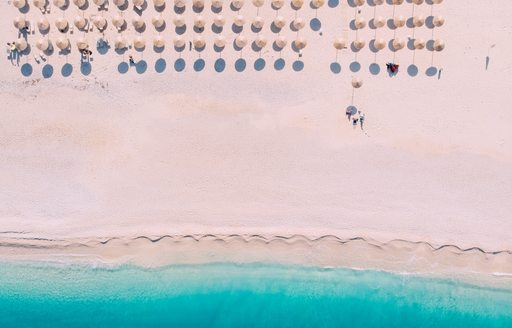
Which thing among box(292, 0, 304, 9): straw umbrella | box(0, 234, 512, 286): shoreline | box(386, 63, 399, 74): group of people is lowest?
box(0, 234, 512, 286): shoreline

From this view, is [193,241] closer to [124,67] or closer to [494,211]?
[124,67]

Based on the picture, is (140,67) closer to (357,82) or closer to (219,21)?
(219,21)

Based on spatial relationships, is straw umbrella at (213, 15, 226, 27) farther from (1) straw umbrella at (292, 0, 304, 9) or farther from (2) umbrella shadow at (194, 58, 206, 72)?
(1) straw umbrella at (292, 0, 304, 9)

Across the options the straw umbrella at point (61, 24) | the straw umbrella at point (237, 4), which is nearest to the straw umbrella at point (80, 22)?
the straw umbrella at point (61, 24)

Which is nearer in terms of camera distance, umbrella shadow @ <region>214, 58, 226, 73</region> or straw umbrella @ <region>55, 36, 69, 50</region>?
straw umbrella @ <region>55, 36, 69, 50</region>

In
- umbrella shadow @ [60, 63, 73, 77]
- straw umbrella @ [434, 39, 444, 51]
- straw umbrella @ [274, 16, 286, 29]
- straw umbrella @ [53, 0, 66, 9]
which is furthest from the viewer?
umbrella shadow @ [60, 63, 73, 77]

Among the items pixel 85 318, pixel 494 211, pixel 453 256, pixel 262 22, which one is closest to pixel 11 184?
pixel 85 318

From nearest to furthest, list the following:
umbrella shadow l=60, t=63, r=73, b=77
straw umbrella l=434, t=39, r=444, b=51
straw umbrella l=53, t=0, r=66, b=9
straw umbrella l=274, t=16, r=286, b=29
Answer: straw umbrella l=434, t=39, r=444, b=51, straw umbrella l=274, t=16, r=286, b=29, straw umbrella l=53, t=0, r=66, b=9, umbrella shadow l=60, t=63, r=73, b=77

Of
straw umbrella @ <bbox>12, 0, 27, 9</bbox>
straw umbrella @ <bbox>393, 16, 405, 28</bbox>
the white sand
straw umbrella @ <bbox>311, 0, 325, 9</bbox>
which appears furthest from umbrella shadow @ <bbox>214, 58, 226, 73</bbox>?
straw umbrella @ <bbox>12, 0, 27, 9</bbox>
